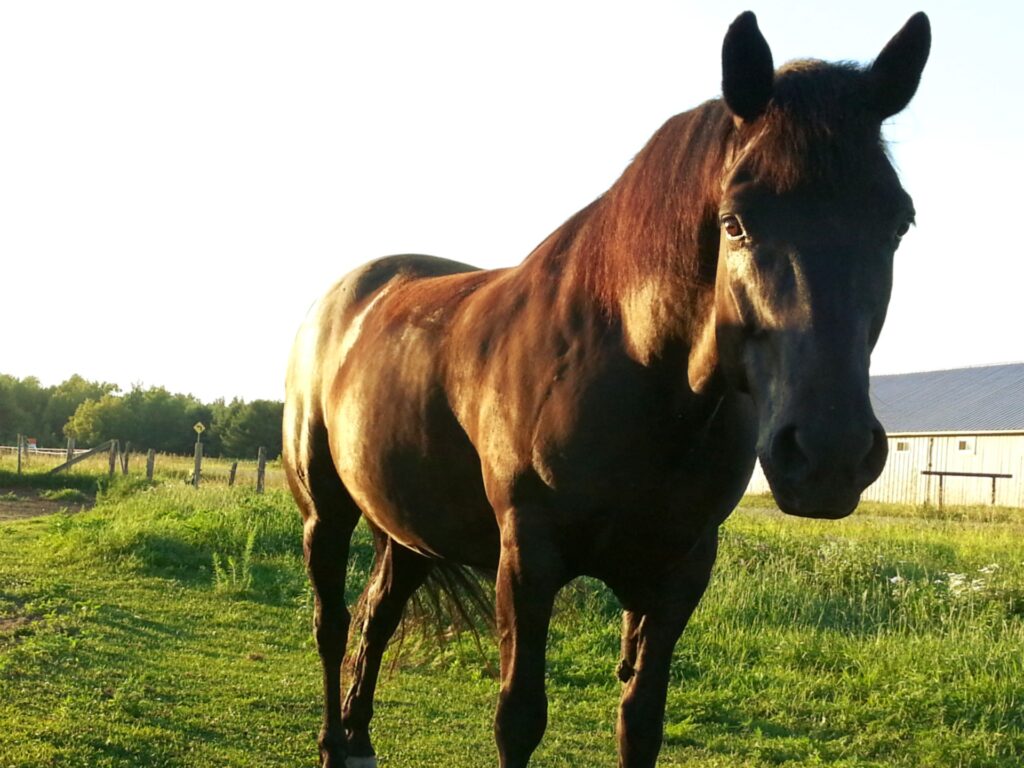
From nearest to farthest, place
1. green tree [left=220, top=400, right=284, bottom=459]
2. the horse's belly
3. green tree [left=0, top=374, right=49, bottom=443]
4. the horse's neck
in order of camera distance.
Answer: the horse's neck, the horse's belly, green tree [left=220, top=400, right=284, bottom=459], green tree [left=0, top=374, right=49, bottom=443]

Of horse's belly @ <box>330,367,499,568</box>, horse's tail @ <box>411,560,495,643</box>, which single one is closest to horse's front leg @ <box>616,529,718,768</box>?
horse's belly @ <box>330,367,499,568</box>

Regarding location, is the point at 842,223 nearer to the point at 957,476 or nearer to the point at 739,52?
the point at 739,52

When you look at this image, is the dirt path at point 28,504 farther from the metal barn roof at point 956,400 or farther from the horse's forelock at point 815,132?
the metal barn roof at point 956,400

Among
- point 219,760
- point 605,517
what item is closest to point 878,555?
point 219,760

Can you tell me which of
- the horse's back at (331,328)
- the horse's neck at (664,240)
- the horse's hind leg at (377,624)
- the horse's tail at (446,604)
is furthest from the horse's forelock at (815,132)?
the horse's hind leg at (377,624)

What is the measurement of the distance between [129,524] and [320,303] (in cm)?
797

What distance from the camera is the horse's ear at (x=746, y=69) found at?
1964 millimetres

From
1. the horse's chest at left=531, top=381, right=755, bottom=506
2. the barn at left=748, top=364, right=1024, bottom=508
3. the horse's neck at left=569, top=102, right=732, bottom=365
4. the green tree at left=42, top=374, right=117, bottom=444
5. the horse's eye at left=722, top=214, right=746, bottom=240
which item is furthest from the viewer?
the green tree at left=42, top=374, right=117, bottom=444

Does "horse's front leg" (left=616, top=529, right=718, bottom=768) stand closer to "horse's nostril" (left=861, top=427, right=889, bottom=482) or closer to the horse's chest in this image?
the horse's chest

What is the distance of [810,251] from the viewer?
1796 mm

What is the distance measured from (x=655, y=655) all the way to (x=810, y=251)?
1.41 m

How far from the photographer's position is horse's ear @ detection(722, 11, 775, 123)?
6.44ft

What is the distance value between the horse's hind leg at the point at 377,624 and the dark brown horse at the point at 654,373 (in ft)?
→ 2.54

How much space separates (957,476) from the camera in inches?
1129
